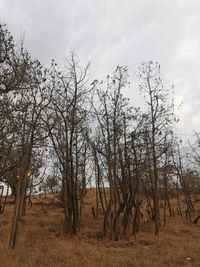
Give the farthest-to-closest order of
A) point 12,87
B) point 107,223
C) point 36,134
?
point 107,223
point 36,134
point 12,87

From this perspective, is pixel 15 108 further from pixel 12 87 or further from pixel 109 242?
pixel 109 242

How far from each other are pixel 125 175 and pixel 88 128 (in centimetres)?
409

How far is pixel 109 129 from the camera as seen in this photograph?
23.0 m

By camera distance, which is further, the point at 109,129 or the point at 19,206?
the point at 109,129

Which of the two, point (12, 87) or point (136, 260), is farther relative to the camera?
point (136, 260)

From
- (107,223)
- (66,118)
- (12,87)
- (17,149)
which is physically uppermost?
(66,118)

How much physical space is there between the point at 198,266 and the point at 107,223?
1017 centimetres

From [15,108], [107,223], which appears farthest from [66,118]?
[15,108]

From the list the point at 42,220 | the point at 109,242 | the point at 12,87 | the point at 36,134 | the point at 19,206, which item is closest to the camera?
the point at 12,87

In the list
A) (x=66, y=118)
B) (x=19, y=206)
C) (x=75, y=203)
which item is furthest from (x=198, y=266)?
(x=66, y=118)

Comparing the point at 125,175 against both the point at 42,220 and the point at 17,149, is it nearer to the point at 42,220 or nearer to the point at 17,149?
Answer: the point at 42,220

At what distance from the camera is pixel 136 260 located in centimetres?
1293

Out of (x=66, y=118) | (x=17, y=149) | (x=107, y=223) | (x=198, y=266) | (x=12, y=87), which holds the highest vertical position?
(x=66, y=118)

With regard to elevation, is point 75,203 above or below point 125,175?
below
